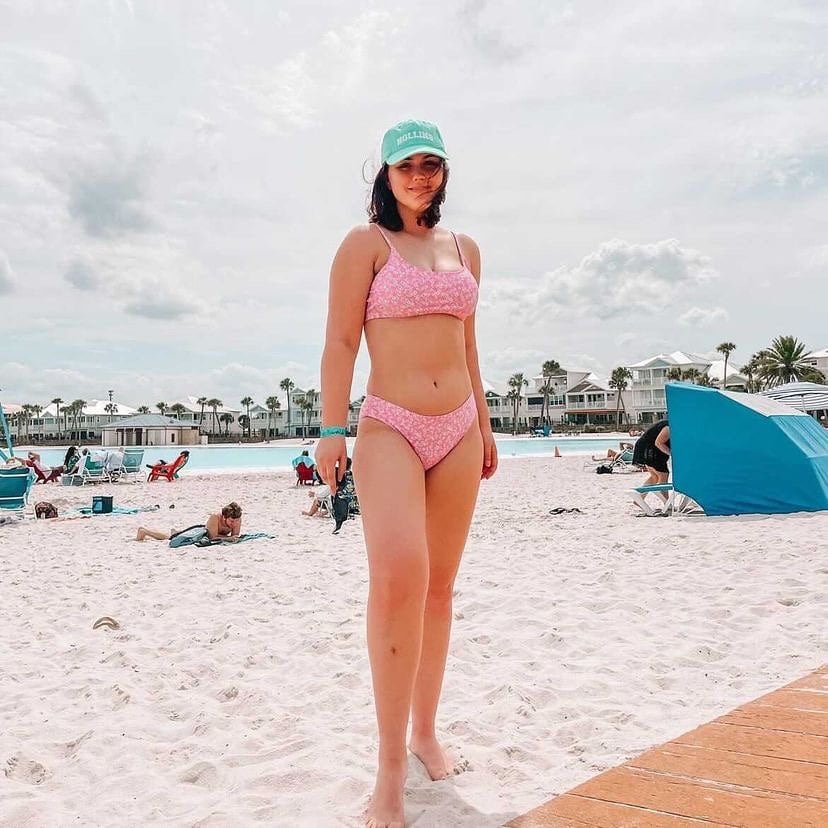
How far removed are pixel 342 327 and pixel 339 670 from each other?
2087 mm

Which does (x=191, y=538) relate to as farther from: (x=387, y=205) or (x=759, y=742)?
(x=759, y=742)

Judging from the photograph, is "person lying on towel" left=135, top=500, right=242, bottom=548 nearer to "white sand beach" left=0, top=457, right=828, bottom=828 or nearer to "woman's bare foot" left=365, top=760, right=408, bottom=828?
"white sand beach" left=0, top=457, right=828, bottom=828

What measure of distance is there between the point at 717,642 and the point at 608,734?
4.80 ft

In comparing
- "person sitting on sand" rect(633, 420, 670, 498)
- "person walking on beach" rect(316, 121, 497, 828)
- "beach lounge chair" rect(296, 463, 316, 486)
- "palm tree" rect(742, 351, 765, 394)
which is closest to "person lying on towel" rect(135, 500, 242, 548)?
"person sitting on sand" rect(633, 420, 670, 498)

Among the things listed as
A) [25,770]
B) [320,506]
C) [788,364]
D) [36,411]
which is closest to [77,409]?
[36,411]

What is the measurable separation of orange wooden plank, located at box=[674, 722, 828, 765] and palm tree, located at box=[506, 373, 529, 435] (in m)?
90.8

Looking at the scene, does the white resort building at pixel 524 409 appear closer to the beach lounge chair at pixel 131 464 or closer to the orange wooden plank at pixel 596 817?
the beach lounge chair at pixel 131 464

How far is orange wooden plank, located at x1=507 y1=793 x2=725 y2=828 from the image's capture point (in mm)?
1862

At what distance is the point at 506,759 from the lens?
2.70 m

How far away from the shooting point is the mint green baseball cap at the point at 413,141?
2396mm

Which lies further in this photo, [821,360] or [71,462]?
[821,360]

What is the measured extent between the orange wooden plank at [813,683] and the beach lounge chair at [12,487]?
11604 mm

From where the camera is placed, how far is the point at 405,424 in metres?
2.32

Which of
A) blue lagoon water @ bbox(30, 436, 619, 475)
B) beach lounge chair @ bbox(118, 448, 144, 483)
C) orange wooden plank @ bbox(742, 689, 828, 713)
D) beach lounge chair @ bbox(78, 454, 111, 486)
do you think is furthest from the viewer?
blue lagoon water @ bbox(30, 436, 619, 475)
